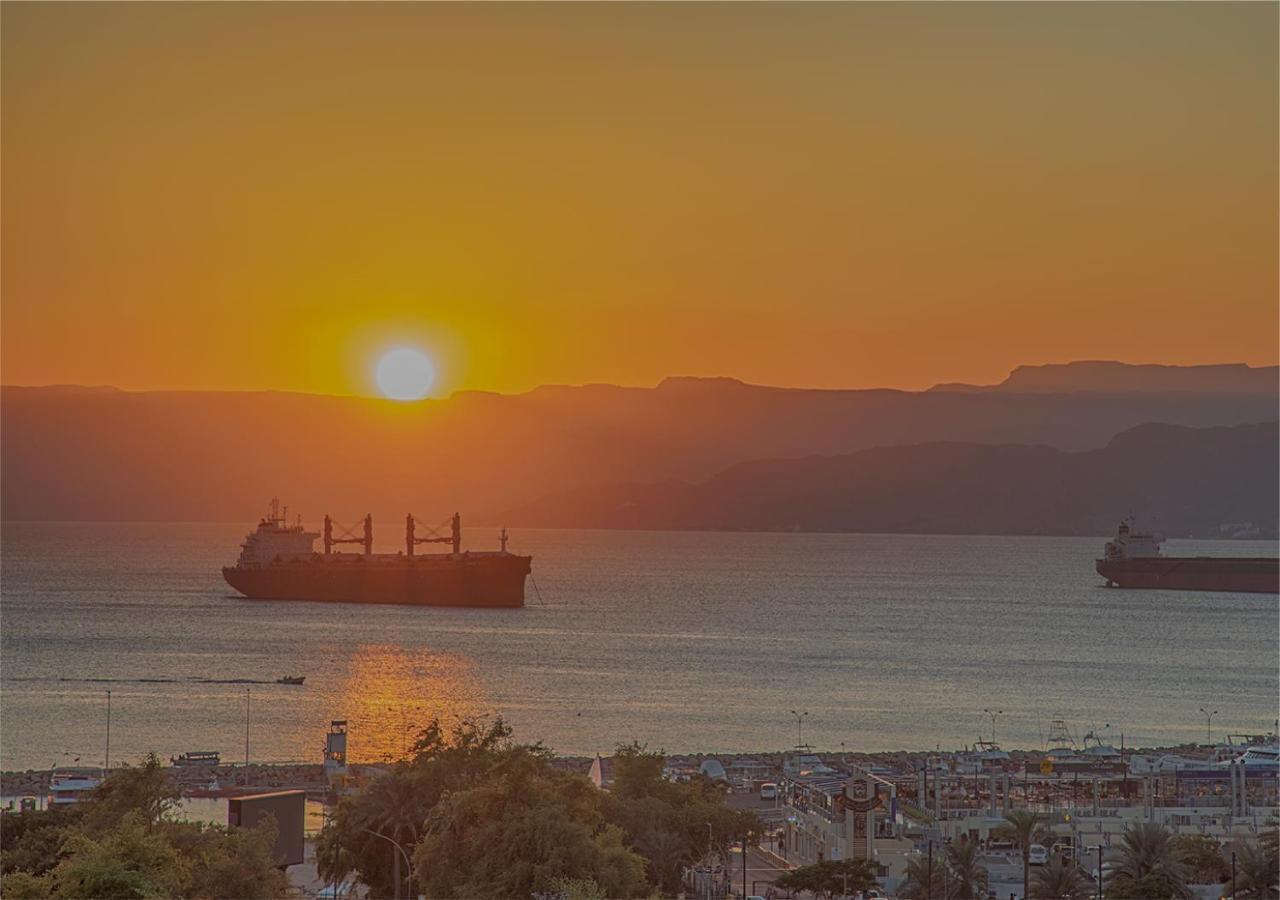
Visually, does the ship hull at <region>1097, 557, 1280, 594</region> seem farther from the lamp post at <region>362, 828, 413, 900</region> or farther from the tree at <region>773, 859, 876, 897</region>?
the lamp post at <region>362, 828, 413, 900</region>

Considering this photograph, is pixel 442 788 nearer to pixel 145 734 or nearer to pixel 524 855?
pixel 524 855

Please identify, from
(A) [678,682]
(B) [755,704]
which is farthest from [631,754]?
(A) [678,682]

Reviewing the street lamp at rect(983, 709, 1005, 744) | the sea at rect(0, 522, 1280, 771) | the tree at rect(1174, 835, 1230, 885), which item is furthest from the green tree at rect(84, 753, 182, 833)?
the street lamp at rect(983, 709, 1005, 744)

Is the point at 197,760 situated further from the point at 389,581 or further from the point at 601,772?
the point at 389,581

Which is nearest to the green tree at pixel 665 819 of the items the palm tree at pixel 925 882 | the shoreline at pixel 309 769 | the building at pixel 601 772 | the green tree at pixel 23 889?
the palm tree at pixel 925 882

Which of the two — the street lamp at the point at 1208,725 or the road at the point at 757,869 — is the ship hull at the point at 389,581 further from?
the road at the point at 757,869

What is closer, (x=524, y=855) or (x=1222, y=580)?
(x=524, y=855)

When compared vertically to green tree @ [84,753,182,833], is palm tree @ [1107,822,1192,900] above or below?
below
